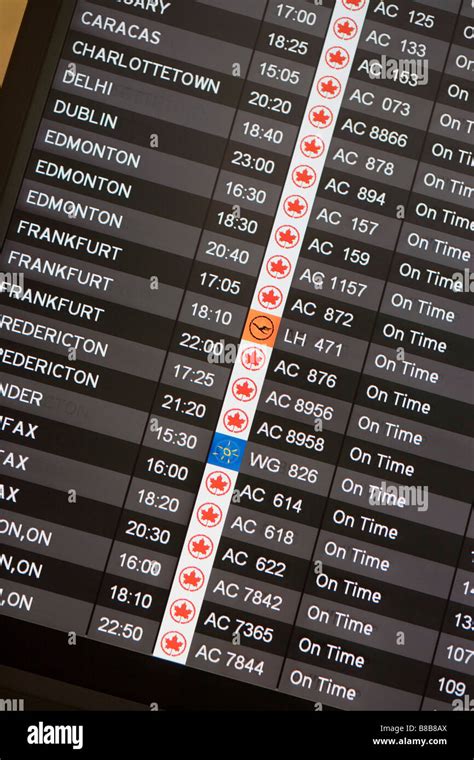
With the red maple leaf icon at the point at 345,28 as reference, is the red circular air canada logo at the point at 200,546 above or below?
below

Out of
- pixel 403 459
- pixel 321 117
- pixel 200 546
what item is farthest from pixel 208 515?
pixel 321 117

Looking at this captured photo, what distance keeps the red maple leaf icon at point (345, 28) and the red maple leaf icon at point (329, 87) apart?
17 cm

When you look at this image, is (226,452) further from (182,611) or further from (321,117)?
(321,117)

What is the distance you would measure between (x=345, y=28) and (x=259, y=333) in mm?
1058

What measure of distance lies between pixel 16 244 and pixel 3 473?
0.72 meters

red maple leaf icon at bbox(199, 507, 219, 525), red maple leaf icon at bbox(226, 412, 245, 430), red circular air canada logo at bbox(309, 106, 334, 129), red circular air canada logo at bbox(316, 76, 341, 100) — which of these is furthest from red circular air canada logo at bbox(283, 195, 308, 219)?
red maple leaf icon at bbox(199, 507, 219, 525)

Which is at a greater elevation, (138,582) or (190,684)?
(138,582)

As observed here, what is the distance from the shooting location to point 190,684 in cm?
249

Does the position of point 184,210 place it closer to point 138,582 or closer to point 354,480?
point 354,480

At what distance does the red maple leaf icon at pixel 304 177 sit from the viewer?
8.60ft

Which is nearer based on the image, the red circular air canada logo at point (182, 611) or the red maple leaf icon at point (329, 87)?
the red circular air canada logo at point (182, 611)

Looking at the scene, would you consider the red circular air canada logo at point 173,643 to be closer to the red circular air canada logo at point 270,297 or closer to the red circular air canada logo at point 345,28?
the red circular air canada logo at point 270,297

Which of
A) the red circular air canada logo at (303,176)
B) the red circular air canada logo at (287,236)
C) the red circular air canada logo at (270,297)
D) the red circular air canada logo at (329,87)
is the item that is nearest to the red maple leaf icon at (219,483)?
the red circular air canada logo at (270,297)

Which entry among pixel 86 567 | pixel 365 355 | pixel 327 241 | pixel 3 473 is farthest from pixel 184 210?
pixel 86 567
